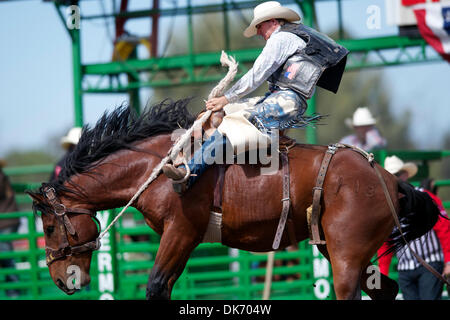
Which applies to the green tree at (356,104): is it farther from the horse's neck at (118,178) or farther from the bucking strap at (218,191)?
the bucking strap at (218,191)

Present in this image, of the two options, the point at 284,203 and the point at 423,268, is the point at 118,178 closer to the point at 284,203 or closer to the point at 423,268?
the point at 284,203

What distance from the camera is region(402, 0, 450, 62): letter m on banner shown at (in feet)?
32.0

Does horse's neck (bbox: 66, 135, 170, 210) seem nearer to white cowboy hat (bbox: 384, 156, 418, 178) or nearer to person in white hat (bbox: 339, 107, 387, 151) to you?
white cowboy hat (bbox: 384, 156, 418, 178)

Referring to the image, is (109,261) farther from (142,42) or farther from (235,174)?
(142,42)

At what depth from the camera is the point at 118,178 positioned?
4.91 meters

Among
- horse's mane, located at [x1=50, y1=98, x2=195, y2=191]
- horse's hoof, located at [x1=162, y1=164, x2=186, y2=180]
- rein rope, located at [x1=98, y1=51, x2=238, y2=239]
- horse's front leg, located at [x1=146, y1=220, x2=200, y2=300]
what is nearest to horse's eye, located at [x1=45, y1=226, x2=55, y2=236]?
horse's mane, located at [x1=50, y1=98, x2=195, y2=191]

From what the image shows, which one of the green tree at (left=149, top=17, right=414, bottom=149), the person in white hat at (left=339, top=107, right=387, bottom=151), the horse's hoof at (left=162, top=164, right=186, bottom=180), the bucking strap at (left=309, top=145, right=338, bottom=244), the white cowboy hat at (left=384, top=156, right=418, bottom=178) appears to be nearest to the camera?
the horse's hoof at (left=162, top=164, right=186, bottom=180)

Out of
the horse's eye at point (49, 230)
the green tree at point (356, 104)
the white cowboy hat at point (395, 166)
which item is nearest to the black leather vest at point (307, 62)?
the horse's eye at point (49, 230)

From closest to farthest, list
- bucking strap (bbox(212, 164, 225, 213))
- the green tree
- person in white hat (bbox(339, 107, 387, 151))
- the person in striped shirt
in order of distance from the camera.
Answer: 1. bucking strap (bbox(212, 164, 225, 213))
2. the person in striped shirt
3. person in white hat (bbox(339, 107, 387, 151))
4. the green tree

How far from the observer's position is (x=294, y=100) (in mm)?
4734

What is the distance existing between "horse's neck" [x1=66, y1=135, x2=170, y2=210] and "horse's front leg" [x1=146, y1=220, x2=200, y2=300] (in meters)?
0.48

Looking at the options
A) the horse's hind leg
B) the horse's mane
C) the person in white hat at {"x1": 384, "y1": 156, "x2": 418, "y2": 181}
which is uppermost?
the horse's mane

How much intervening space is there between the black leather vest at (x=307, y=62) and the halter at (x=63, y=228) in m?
1.78

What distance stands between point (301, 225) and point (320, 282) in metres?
3.00
